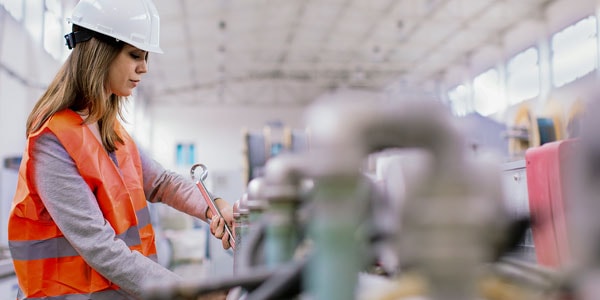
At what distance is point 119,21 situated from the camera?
1236 millimetres

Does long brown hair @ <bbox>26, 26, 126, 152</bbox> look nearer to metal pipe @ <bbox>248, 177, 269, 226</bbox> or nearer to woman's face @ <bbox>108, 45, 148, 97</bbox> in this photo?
woman's face @ <bbox>108, 45, 148, 97</bbox>

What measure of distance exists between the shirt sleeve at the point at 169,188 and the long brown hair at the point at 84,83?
25cm

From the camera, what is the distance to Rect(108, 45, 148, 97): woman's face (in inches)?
48.8

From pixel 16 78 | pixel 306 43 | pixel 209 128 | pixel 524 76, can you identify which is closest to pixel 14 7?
pixel 16 78

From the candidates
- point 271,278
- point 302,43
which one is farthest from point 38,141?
point 302,43

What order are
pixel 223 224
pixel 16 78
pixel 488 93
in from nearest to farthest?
1. pixel 223 224
2. pixel 16 78
3. pixel 488 93

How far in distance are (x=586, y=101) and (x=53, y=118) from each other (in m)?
1.04

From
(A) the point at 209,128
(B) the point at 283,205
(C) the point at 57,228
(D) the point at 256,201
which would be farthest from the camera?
(A) the point at 209,128

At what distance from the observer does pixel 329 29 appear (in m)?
9.71

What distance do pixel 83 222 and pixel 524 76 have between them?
916 cm

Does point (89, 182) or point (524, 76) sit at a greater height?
point (524, 76)

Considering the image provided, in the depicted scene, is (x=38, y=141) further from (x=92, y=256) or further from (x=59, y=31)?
(x=59, y=31)

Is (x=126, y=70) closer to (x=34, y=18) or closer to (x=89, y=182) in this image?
(x=89, y=182)

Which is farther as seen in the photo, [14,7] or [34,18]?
[34,18]
